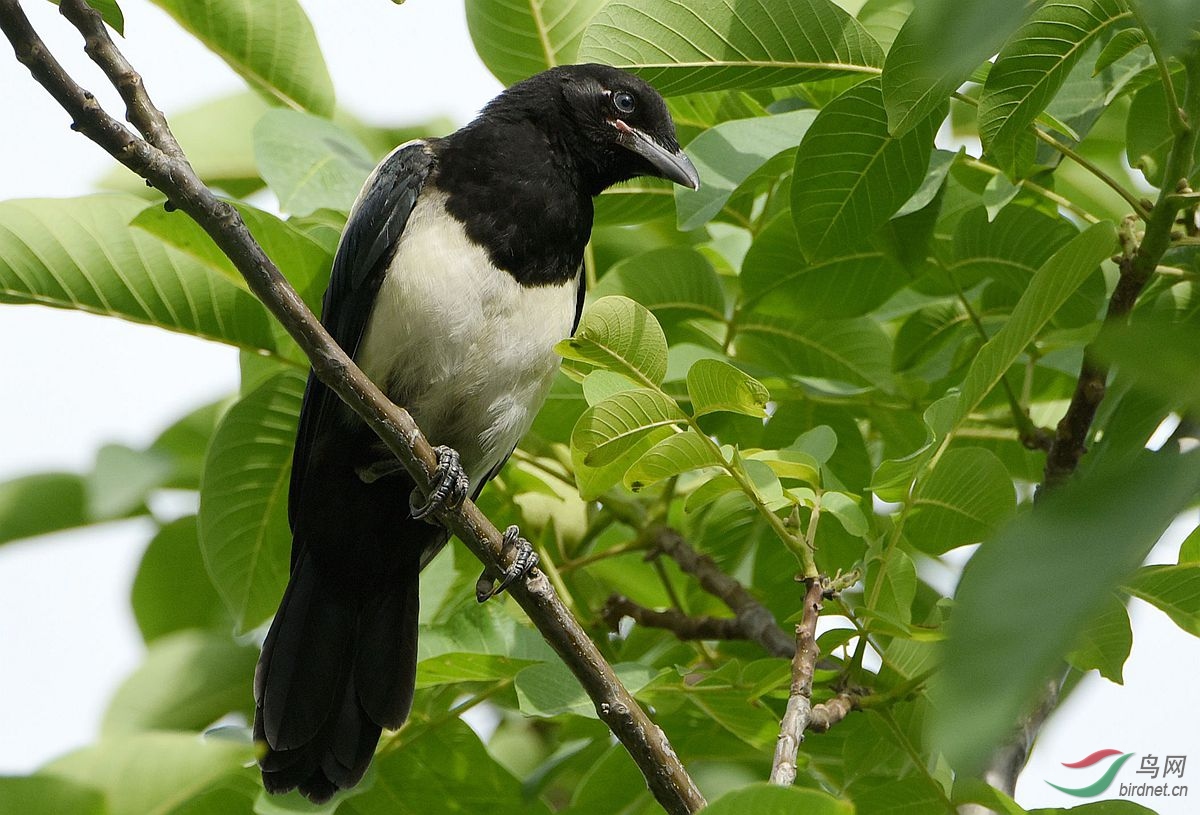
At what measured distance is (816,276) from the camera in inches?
140

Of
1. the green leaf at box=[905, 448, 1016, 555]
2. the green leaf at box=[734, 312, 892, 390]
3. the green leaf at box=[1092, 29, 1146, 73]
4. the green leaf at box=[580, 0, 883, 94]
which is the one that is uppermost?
the green leaf at box=[1092, 29, 1146, 73]

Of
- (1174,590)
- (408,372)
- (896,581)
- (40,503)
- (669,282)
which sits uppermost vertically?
(669,282)

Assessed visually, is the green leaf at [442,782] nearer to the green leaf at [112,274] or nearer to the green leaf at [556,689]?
the green leaf at [556,689]

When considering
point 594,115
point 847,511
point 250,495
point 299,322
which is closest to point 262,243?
point 250,495

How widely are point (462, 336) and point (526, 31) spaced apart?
0.93m

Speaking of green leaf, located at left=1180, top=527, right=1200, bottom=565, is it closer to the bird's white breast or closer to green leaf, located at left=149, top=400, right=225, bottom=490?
the bird's white breast

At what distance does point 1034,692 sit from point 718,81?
2561 millimetres

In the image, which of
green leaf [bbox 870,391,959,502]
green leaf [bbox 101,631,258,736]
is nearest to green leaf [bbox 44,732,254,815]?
green leaf [bbox 101,631,258,736]

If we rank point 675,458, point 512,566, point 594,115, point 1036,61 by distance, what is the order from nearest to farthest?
point 675,458 < point 1036,61 < point 512,566 < point 594,115

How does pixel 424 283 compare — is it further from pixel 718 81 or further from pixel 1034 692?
pixel 1034 692

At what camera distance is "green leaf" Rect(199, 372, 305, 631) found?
11.6 feet

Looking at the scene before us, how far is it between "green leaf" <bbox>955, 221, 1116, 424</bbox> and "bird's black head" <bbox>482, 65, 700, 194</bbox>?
1823 millimetres

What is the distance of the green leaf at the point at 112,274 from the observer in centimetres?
314

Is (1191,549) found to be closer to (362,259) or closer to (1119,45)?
(1119,45)
